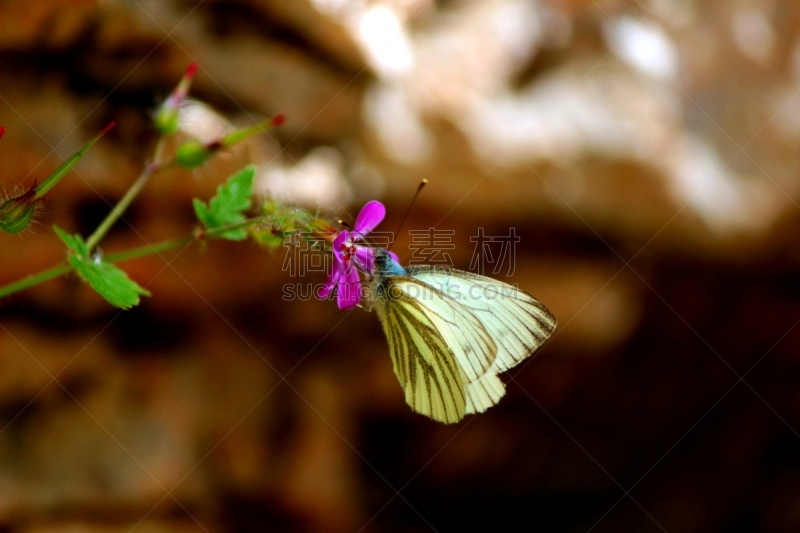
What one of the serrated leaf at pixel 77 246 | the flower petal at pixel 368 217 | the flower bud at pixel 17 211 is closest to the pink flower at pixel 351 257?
the flower petal at pixel 368 217

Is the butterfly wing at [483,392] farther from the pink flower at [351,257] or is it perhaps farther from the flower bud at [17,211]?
the flower bud at [17,211]

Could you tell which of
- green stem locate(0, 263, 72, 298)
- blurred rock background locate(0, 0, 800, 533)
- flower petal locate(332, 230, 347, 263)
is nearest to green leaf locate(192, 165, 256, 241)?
flower petal locate(332, 230, 347, 263)

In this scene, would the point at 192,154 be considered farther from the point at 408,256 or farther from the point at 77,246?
the point at 408,256

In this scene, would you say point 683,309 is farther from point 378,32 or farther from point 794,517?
point 378,32

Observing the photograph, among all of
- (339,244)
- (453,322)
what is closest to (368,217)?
(339,244)

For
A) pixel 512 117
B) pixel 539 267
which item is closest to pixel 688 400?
pixel 539 267

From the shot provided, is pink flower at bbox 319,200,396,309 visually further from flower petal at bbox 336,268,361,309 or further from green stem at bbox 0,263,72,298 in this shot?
green stem at bbox 0,263,72,298
